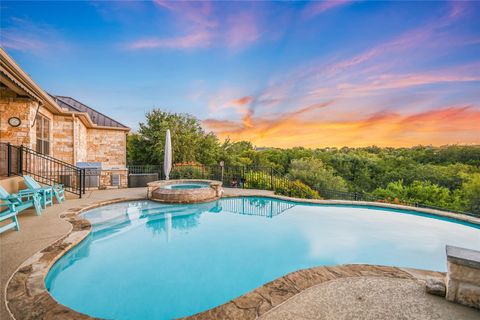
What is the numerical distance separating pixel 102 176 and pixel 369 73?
1305cm

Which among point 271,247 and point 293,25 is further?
point 293,25

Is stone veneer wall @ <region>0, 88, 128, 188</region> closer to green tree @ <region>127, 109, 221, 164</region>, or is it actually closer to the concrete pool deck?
green tree @ <region>127, 109, 221, 164</region>

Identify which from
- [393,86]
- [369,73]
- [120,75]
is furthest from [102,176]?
[393,86]

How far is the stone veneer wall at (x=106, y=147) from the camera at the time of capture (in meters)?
13.0

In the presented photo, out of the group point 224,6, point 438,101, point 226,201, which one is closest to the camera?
point 226,201

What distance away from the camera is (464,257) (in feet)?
6.24

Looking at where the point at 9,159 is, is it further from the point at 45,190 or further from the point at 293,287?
the point at 293,287

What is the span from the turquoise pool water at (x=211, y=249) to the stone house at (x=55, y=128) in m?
3.86

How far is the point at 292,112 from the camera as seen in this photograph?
46.8ft

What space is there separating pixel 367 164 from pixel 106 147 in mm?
31687

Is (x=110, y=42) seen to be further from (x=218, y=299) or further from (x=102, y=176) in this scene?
(x=218, y=299)

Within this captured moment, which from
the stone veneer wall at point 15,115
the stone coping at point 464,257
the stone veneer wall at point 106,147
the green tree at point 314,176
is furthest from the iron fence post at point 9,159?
the green tree at point 314,176

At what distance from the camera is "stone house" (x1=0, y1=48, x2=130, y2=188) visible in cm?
616

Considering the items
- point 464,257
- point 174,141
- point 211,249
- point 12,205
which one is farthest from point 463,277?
point 174,141
